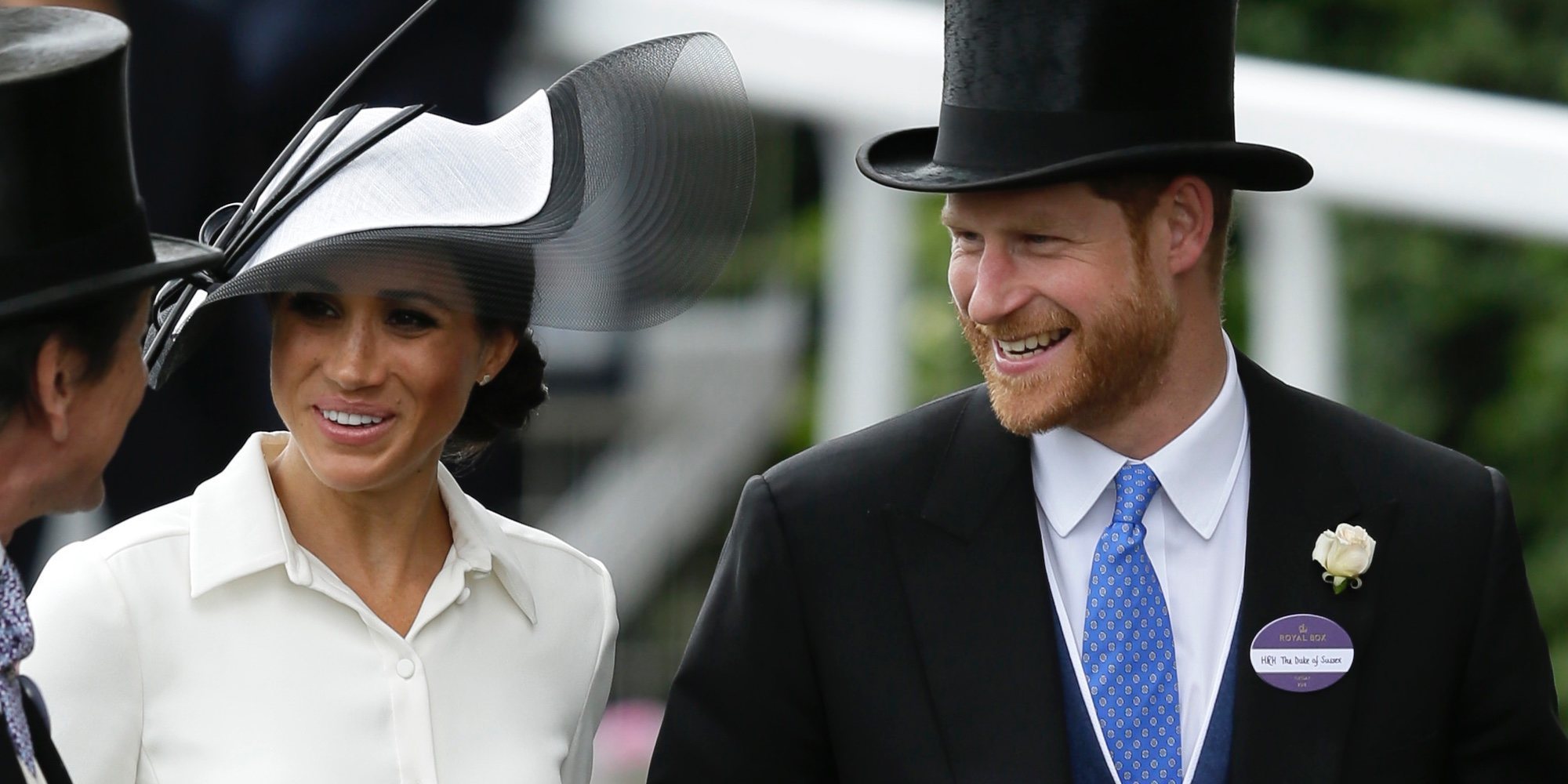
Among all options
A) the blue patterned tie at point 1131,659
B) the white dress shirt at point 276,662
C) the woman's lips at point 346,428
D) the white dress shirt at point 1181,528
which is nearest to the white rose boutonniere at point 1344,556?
the white dress shirt at point 1181,528

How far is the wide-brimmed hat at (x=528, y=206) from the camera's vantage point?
3307mm

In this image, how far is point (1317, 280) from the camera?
5.87m

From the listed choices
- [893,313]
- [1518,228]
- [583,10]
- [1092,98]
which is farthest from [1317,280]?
[1092,98]

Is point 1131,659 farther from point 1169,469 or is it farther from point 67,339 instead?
point 67,339

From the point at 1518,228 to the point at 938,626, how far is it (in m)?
2.68

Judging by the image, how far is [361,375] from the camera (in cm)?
337

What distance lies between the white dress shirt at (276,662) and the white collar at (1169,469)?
0.77m

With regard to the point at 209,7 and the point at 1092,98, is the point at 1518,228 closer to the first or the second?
the point at 1092,98

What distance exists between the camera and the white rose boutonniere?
3451 mm

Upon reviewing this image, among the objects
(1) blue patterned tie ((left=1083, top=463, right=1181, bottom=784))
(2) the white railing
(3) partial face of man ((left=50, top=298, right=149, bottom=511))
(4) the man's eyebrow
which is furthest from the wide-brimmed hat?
(2) the white railing

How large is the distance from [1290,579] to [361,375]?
1349 mm

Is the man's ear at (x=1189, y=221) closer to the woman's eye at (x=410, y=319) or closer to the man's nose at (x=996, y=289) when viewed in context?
the man's nose at (x=996, y=289)

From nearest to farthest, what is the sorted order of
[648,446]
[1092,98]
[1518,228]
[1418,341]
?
1. [1092,98]
2. [1518,228]
3. [1418,341]
4. [648,446]

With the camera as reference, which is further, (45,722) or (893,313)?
(893,313)
